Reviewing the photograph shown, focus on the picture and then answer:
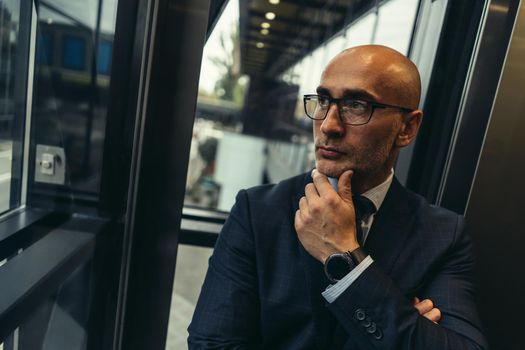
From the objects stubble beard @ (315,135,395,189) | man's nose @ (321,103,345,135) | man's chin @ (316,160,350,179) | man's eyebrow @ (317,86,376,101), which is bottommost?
man's chin @ (316,160,350,179)

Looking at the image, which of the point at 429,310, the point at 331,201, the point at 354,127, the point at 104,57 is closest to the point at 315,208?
the point at 331,201

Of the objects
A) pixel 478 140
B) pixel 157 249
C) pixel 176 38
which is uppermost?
pixel 176 38

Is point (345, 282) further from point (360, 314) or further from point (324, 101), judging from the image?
point (324, 101)

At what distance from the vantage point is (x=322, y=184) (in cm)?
99

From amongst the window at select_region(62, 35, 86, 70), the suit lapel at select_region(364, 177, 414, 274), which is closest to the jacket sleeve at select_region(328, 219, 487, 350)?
the suit lapel at select_region(364, 177, 414, 274)

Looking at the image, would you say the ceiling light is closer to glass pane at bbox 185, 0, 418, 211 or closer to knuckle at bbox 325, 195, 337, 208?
glass pane at bbox 185, 0, 418, 211

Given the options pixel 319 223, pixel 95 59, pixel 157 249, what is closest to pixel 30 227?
pixel 157 249

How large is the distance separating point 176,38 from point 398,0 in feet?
4.11

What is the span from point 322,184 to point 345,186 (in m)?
0.07

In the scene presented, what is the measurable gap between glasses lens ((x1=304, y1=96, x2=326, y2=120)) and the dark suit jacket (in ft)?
0.69

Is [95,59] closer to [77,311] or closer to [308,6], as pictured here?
[77,311]

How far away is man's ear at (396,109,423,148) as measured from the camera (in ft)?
3.54

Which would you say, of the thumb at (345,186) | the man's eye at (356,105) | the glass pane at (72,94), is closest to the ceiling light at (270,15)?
the glass pane at (72,94)

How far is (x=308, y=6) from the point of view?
237 centimetres
